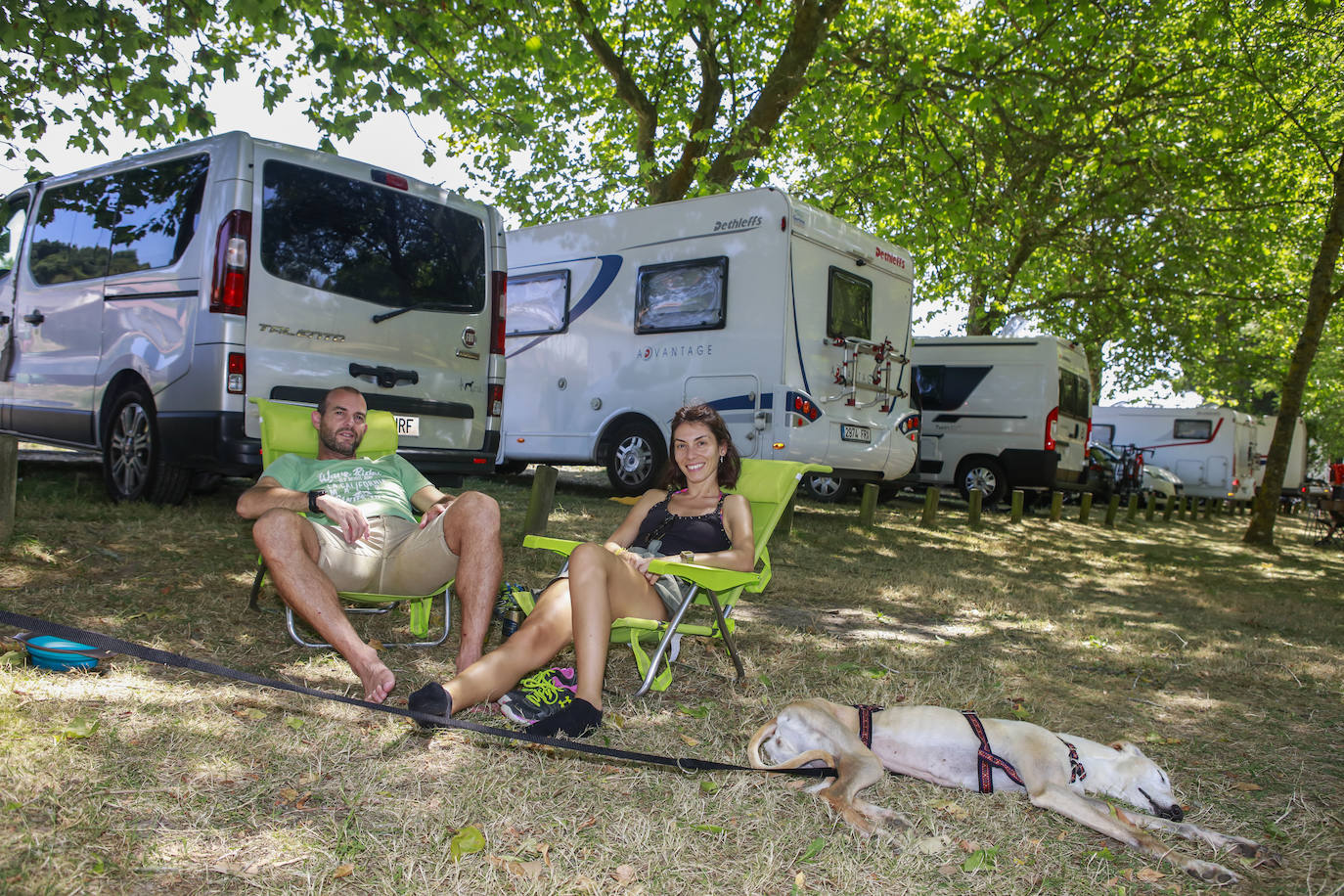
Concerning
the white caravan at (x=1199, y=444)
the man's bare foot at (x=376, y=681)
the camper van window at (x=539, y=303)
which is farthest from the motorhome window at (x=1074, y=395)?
the man's bare foot at (x=376, y=681)

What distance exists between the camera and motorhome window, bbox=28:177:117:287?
19.1ft

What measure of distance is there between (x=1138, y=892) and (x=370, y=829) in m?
1.73

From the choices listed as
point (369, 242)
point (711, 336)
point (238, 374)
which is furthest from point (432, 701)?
point (711, 336)

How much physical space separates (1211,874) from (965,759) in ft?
2.04

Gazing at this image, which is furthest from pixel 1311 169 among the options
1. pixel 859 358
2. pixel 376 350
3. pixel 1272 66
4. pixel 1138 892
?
pixel 1138 892

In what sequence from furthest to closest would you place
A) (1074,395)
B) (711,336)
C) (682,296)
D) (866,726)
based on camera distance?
(1074,395) → (682,296) → (711,336) → (866,726)

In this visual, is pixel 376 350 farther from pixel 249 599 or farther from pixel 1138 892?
pixel 1138 892

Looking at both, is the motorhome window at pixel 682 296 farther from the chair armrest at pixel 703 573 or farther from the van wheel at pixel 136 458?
the chair armrest at pixel 703 573

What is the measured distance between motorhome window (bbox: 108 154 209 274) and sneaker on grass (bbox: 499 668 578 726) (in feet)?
11.7

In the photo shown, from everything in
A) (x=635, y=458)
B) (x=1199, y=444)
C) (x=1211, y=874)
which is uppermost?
(x=1199, y=444)

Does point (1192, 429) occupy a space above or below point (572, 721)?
above

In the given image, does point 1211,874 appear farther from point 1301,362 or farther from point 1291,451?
point 1291,451

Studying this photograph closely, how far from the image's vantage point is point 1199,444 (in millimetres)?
20344

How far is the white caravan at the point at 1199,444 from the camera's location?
20.2 m
